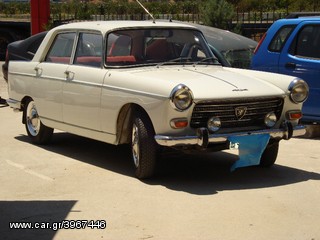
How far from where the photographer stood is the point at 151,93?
20.6ft

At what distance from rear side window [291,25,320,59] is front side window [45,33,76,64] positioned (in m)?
3.40

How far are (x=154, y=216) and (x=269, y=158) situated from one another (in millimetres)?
2274

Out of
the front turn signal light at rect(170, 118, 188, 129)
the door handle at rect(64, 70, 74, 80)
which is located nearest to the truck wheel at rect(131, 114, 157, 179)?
the front turn signal light at rect(170, 118, 188, 129)

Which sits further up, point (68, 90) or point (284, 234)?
point (68, 90)

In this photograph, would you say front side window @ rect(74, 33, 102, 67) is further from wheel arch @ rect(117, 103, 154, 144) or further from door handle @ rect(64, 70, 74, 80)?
wheel arch @ rect(117, 103, 154, 144)

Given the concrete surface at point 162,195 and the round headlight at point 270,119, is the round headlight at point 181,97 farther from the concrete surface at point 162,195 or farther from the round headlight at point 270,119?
the round headlight at point 270,119

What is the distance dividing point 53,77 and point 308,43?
12.5ft

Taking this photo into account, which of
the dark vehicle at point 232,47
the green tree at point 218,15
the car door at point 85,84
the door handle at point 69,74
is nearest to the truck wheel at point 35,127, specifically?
the car door at point 85,84

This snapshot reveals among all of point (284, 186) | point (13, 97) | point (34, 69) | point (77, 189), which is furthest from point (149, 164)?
point (13, 97)

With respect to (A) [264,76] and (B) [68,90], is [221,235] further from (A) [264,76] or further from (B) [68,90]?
(B) [68,90]

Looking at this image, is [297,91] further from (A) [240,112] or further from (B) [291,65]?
(B) [291,65]

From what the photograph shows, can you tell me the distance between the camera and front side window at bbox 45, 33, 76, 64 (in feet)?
26.2

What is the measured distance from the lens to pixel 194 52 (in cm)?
764

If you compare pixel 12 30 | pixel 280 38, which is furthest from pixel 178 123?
pixel 12 30
